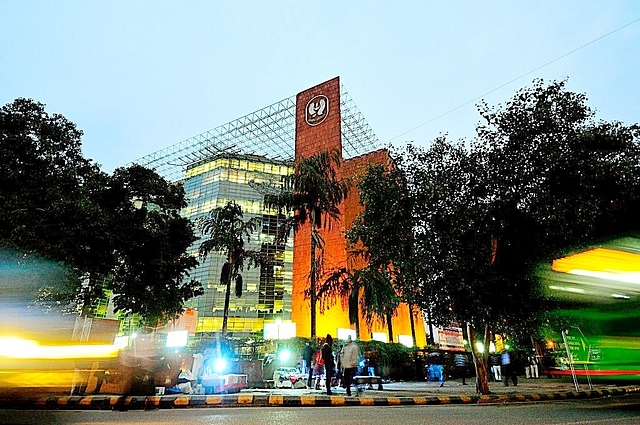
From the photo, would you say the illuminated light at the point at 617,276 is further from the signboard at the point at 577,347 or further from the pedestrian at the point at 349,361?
the pedestrian at the point at 349,361

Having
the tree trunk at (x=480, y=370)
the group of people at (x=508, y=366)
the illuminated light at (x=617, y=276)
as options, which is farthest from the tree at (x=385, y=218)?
the group of people at (x=508, y=366)

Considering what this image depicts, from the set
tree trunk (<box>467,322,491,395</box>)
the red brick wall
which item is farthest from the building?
tree trunk (<box>467,322,491,395</box>)

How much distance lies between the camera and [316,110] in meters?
44.0

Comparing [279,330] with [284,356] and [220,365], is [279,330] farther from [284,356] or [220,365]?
[220,365]

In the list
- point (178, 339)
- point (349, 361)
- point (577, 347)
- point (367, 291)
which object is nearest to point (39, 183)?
point (178, 339)

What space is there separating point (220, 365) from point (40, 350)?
13576 millimetres

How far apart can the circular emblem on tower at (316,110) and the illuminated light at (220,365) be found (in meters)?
29.4

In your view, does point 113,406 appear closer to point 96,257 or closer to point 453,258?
point 453,258

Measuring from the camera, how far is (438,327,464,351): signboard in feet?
103

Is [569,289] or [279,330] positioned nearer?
[569,289]

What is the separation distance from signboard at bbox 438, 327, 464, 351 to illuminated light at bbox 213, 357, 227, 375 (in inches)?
708

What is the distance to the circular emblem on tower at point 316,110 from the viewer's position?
43.3 meters

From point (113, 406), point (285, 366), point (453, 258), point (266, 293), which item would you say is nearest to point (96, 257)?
point (285, 366)

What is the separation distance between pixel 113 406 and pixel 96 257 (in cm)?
1253
